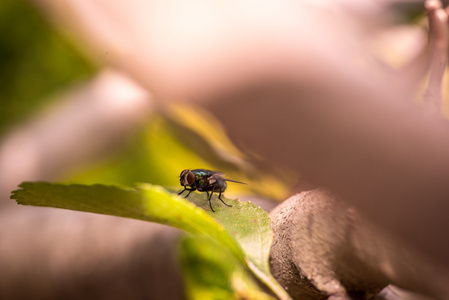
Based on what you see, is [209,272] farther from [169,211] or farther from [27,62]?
[27,62]

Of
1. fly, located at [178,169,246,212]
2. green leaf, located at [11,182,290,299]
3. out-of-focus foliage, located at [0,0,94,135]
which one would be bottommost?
green leaf, located at [11,182,290,299]

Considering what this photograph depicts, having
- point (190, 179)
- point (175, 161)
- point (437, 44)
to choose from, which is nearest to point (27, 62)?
point (175, 161)

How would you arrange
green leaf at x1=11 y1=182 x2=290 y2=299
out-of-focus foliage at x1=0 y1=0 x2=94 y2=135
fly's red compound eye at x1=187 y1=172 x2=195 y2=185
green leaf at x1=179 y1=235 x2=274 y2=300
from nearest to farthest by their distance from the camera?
green leaf at x1=11 y1=182 x2=290 y2=299 → fly's red compound eye at x1=187 y1=172 x2=195 y2=185 → green leaf at x1=179 y1=235 x2=274 y2=300 → out-of-focus foliage at x1=0 y1=0 x2=94 y2=135

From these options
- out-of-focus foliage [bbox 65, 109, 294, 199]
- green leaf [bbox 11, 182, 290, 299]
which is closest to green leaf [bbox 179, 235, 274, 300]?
out-of-focus foliage [bbox 65, 109, 294, 199]

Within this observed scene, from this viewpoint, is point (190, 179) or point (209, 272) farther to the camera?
point (209, 272)

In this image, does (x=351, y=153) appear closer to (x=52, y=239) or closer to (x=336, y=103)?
(x=336, y=103)

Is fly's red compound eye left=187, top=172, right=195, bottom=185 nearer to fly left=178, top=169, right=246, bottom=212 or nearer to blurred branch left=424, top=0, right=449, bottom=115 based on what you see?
fly left=178, top=169, right=246, bottom=212
